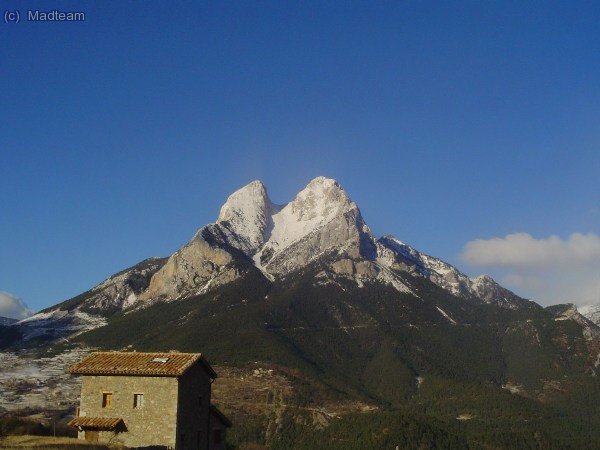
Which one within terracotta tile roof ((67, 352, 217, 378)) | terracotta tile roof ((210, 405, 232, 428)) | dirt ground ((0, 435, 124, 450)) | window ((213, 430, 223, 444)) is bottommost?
window ((213, 430, 223, 444))

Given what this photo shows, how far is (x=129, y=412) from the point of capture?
4591 cm

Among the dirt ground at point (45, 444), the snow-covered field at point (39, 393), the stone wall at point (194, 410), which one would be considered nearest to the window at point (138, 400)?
the stone wall at point (194, 410)

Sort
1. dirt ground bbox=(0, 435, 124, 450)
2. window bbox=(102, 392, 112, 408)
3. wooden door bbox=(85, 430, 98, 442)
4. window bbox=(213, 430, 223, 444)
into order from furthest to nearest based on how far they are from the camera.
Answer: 1. window bbox=(213, 430, 223, 444)
2. window bbox=(102, 392, 112, 408)
3. wooden door bbox=(85, 430, 98, 442)
4. dirt ground bbox=(0, 435, 124, 450)

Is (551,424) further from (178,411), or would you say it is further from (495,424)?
(178,411)

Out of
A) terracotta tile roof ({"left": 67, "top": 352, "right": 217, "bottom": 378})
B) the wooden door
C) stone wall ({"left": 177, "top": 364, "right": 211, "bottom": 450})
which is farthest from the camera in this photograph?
stone wall ({"left": 177, "top": 364, "right": 211, "bottom": 450})

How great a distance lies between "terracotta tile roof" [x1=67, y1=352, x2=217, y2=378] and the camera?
46312 millimetres

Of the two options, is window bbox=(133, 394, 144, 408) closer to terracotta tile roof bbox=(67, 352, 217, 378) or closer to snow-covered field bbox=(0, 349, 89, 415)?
terracotta tile roof bbox=(67, 352, 217, 378)

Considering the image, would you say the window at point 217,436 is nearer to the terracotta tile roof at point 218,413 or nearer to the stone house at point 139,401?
the terracotta tile roof at point 218,413

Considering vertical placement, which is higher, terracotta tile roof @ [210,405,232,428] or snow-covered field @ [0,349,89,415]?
terracotta tile roof @ [210,405,232,428]

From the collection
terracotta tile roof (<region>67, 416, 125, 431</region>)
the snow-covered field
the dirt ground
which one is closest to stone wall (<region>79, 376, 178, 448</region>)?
terracotta tile roof (<region>67, 416, 125, 431</region>)

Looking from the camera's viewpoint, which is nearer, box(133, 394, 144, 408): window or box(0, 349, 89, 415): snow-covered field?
box(133, 394, 144, 408): window

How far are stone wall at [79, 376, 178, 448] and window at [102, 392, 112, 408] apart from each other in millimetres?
196

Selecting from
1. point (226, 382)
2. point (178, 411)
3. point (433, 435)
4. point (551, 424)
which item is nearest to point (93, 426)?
point (178, 411)

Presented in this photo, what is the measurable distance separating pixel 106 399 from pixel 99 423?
1727mm
